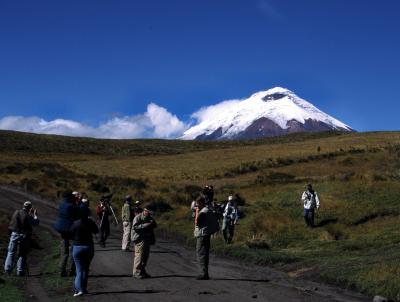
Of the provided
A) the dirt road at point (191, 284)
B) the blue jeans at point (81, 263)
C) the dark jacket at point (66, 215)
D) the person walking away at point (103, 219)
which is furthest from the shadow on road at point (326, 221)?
the blue jeans at point (81, 263)

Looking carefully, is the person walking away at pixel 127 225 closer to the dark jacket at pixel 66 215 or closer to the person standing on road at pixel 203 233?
the dark jacket at pixel 66 215

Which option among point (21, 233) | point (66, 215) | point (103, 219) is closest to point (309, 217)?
point (103, 219)

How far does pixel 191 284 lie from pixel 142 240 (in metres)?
2.11

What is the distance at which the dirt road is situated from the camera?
14.1 m

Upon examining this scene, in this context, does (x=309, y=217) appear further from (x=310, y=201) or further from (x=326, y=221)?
(x=326, y=221)

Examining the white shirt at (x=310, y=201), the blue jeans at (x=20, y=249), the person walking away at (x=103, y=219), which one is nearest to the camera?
the blue jeans at (x=20, y=249)

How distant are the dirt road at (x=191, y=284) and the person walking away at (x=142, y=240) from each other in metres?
0.35

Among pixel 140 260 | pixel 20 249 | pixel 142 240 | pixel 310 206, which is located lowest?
pixel 140 260

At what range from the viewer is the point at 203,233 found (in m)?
16.7

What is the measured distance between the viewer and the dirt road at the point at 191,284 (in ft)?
46.1

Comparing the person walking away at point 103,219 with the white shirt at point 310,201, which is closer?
the person walking away at point 103,219

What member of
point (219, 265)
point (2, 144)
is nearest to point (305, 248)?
point (219, 265)

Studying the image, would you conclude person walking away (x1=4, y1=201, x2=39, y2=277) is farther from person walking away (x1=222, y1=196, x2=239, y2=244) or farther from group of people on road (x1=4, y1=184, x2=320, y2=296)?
person walking away (x1=222, y1=196, x2=239, y2=244)

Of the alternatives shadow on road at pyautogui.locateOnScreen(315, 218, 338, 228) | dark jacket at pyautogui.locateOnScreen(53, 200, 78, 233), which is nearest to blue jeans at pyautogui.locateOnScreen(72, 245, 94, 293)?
dark jacket at pyautogui.locateOnScreen(53, 200, 78, 233)
